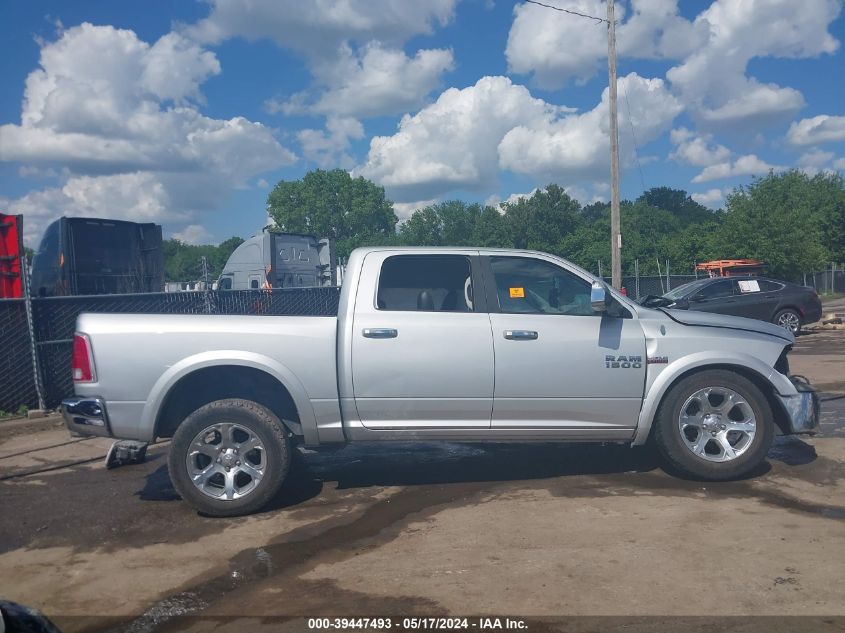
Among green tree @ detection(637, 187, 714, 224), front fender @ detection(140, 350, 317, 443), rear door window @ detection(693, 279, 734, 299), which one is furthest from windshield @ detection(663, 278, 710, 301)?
green tree @ detection(637, 187, 714, 224)

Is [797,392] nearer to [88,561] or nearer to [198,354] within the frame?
[198,354]

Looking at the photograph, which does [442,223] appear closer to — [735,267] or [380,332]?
[735,267]

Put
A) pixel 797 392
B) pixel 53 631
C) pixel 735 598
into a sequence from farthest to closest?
pixel 797 392 → pixel 735 598 → pixel 53 631

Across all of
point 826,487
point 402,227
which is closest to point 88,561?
point 826,487

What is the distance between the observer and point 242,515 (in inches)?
Result: 216

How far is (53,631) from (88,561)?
6.92ft

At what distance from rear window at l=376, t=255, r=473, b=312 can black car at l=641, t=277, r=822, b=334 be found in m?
10.6

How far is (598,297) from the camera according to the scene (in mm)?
5570

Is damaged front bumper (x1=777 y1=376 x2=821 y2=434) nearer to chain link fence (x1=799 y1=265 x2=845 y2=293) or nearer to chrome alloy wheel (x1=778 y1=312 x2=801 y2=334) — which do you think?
chrome alloy wheel (x1=778 y1=312 x2=801 y2=334)

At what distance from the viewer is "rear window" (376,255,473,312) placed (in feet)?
19.1

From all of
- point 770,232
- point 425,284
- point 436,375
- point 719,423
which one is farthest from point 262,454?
point 770,232

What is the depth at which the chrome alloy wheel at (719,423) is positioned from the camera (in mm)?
5836

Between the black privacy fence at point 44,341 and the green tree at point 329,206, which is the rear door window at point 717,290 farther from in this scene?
the green tree at point 329,206

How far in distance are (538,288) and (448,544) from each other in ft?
7.32
